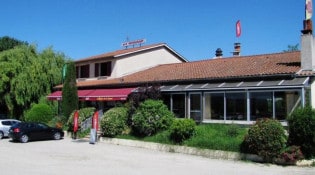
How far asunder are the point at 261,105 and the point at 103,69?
18710mm

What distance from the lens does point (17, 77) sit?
3872cm

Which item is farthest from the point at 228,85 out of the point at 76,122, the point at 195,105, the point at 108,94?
the point at 108,94

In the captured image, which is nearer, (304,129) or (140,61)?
(304,129)

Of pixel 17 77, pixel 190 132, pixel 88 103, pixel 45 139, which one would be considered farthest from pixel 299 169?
pixel 17 77

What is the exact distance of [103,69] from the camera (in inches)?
1476

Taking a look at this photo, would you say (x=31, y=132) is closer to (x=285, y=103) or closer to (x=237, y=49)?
(x=285, y=103)

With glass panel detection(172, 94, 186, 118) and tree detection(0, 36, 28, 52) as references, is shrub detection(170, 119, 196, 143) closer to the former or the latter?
glass panel detection(172, 94, 186, 118)

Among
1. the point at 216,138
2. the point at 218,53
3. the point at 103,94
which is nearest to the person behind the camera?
the point at 216,138

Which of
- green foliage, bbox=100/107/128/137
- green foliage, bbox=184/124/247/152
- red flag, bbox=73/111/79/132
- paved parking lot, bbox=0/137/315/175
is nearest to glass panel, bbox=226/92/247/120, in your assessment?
green foliage, bbox=184/124/247/152

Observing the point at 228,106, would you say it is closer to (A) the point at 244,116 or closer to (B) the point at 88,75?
(A) the point at 244,116

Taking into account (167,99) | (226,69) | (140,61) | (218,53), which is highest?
(218,53)

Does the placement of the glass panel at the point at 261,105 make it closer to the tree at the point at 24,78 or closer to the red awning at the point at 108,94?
the red awning at the point at 108,94

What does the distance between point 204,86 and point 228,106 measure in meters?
2.08

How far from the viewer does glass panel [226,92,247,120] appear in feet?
76.3
